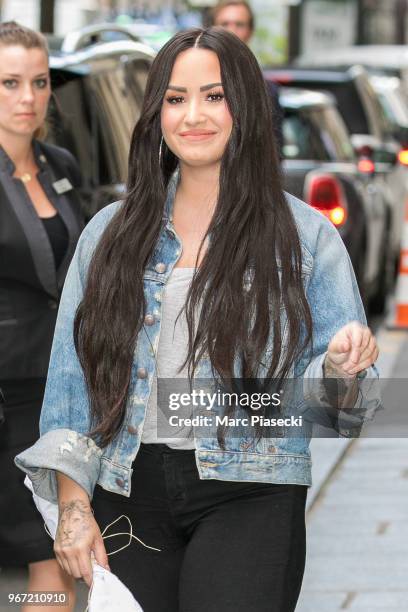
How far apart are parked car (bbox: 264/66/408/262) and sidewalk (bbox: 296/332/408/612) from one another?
5.33 metres

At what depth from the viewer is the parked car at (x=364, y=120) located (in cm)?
1312

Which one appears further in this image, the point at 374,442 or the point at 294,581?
the point at 374,442

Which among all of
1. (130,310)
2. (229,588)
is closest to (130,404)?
(130,310)

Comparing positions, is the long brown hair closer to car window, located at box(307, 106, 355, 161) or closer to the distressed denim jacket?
the distressed denim jacket

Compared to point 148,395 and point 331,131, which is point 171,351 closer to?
point 148,395

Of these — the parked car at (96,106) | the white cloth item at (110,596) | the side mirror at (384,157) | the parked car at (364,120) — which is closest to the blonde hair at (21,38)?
the parked car at (96,106)

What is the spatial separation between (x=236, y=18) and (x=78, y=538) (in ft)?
18.7

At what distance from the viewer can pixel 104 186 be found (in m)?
6.46

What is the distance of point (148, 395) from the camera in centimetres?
328

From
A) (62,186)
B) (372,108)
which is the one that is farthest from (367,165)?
(62,186)

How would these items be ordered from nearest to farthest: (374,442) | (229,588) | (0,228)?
(229,588)
(0,228)
(374,442)

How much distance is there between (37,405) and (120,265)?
5.08 feet

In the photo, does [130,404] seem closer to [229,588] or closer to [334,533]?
[229,588]

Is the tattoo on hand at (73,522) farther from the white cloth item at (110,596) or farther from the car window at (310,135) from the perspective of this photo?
the car window at (310,135)
